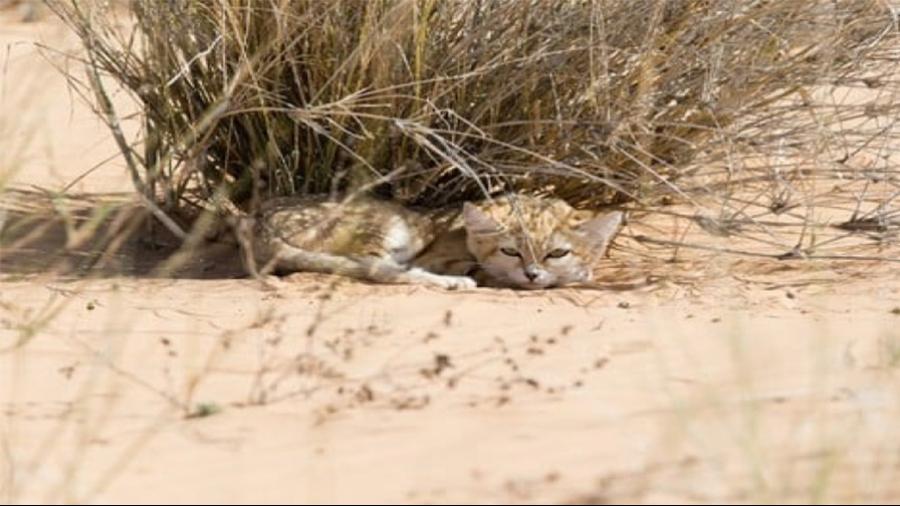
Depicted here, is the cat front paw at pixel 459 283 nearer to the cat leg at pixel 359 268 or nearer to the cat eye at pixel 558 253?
the cat leg at pixel 359 268

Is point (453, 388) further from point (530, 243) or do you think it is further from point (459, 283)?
point (530, 243)

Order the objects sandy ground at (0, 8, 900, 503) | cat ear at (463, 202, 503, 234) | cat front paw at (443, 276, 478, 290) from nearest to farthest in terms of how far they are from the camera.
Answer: sandy ground at (0, 8, 900, 503) < cat front paw at (443, 276, 478, 290) < cat ear at (463, 202, 503, 234)

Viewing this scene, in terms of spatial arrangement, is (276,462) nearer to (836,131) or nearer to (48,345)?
(48,345)

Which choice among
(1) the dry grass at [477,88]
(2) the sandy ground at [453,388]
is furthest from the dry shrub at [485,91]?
(2) the sandy ground at [453,388]

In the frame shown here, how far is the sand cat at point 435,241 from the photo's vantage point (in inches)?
275

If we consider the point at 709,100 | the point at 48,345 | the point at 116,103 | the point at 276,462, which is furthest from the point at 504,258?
the point at 116,103

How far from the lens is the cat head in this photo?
23.3 ft

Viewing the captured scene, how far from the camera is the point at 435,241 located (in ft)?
24.1

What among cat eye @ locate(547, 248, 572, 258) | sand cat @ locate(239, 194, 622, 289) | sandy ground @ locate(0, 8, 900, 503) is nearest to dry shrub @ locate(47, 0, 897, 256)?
sand cat @ locate(239, 194, 622, 289)

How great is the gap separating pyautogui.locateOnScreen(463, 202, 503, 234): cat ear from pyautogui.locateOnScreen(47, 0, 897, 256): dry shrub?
17 cm

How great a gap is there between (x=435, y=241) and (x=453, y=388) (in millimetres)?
2160

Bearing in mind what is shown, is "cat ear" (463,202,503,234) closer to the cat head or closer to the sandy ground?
the cat head

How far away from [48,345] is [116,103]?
4295 millimetres

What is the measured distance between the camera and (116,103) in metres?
10.0
